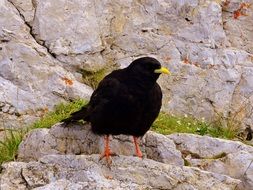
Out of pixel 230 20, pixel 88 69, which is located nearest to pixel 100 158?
pixel 88 69

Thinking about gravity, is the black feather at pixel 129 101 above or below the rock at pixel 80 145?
above

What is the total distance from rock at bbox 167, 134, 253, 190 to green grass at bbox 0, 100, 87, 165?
217 cm

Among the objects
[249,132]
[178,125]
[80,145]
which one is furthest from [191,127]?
[80,145]

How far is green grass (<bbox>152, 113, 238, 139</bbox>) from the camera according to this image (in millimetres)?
10750

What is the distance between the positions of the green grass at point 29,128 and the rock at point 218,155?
7.13 ft

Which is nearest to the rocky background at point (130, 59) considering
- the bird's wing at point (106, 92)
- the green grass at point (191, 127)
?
the green grass at point (191, 127)

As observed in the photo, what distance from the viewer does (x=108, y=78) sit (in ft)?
26.9

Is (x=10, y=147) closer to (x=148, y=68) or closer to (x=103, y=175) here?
(x=103, y=175)

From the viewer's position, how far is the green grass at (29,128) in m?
8.84

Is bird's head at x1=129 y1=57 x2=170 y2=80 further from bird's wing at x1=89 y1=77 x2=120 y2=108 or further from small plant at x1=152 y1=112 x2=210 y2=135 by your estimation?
small plant at x1=152 y1=112 x2=210 y2=135

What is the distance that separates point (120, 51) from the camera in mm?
12445

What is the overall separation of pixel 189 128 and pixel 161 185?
370 cm

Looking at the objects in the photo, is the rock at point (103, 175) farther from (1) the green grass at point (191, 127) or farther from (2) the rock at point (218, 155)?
(1) the green grass at point (191, 127)

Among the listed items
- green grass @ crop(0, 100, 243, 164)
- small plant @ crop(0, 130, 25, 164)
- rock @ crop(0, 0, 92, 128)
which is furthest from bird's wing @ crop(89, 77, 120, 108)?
rock @ crop(0, 0, 92, 128)
